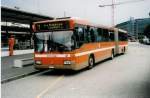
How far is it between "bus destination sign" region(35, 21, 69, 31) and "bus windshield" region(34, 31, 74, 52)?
195 mm

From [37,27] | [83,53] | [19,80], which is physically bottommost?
[19,80]

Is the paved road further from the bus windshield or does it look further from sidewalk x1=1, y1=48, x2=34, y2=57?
sidewalk x1=1, y1=48, x2=34, y2=57

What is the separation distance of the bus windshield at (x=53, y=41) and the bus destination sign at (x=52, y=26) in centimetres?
20

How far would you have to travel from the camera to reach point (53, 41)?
13375 mm

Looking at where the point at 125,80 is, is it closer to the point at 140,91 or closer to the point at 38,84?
the point at 140,91

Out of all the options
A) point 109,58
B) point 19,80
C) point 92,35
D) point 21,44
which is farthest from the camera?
point 21,44

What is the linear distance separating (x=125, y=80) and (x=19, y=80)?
175 inches

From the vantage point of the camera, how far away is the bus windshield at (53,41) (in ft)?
43.0

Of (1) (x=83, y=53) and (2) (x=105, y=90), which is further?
(1) (x=83, y=53)

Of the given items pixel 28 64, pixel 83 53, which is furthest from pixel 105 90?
A: pixel 28 64

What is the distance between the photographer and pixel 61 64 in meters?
13.2

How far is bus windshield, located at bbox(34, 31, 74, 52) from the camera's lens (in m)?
13.1

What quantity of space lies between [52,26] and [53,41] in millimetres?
745

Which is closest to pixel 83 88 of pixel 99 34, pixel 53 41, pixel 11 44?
pixel 53 41
